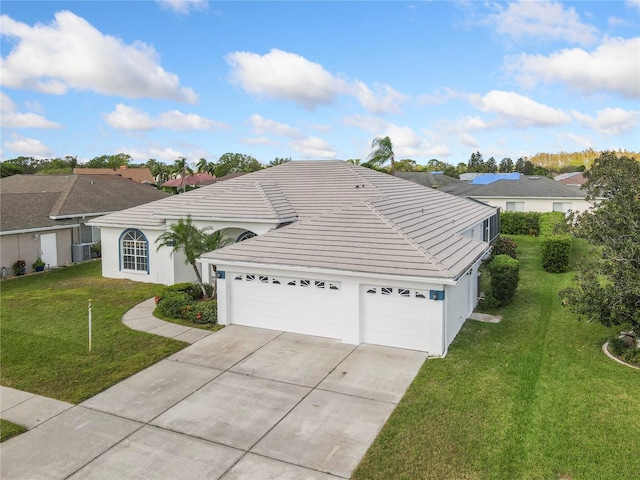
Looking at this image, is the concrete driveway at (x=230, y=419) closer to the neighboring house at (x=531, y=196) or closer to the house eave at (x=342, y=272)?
the house eave at (x=342, y=272)

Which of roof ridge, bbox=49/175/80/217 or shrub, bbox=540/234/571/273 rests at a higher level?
roof ridge, bbox=49/175/80/217

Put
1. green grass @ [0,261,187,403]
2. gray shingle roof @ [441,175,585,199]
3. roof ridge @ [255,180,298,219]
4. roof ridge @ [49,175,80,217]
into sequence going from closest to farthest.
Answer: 1. green grass @ [0,261,187,403]
2. roof ridge @ [255,180,298,219]
3. roof ridge @ [49,175,80,217]
4. gray shingle roof @ [441,175,585,199]

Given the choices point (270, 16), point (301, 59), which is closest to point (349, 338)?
point (270, 16)

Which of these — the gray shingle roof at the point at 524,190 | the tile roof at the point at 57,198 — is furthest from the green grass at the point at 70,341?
the gray shingle roof at the point at 524,190

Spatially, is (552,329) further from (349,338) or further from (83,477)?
(83,477)

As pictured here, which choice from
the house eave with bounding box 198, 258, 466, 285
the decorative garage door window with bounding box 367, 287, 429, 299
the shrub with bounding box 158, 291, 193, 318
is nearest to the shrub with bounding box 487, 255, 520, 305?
the decorative garage door window with bounding box 367, 287, 429, 299

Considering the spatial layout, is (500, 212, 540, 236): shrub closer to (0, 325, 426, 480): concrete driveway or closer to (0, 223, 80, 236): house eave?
(0, 325, 426, 480): concrete driveway
